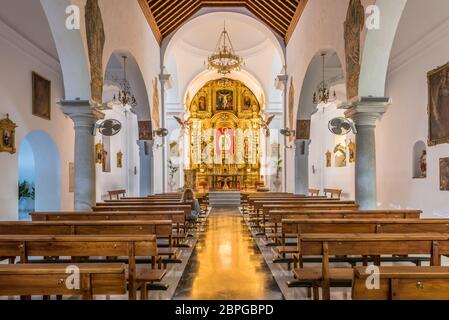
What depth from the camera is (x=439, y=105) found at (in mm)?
8820

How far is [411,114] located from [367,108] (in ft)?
10.4

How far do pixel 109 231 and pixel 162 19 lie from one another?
1175cm

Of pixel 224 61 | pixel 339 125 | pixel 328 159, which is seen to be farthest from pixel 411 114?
pixel 224 61

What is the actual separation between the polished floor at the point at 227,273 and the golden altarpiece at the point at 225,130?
19785 mm

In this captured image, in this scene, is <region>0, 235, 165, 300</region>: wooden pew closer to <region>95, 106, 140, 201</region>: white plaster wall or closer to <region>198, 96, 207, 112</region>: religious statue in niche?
<region>95, 106, 140, 201</region>: white plaster wall

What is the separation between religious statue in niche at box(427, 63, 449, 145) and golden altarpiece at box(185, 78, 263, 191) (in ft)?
64.7

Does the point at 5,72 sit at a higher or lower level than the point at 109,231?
higher

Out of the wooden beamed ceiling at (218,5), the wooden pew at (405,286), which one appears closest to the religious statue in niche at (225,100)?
the wooden beamed ceiling at (218,5)

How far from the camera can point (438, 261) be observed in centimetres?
398

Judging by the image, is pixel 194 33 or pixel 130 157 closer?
pixel 130 157

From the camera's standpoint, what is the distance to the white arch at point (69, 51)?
6977 mm

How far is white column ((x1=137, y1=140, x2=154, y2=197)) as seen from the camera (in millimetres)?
14633
